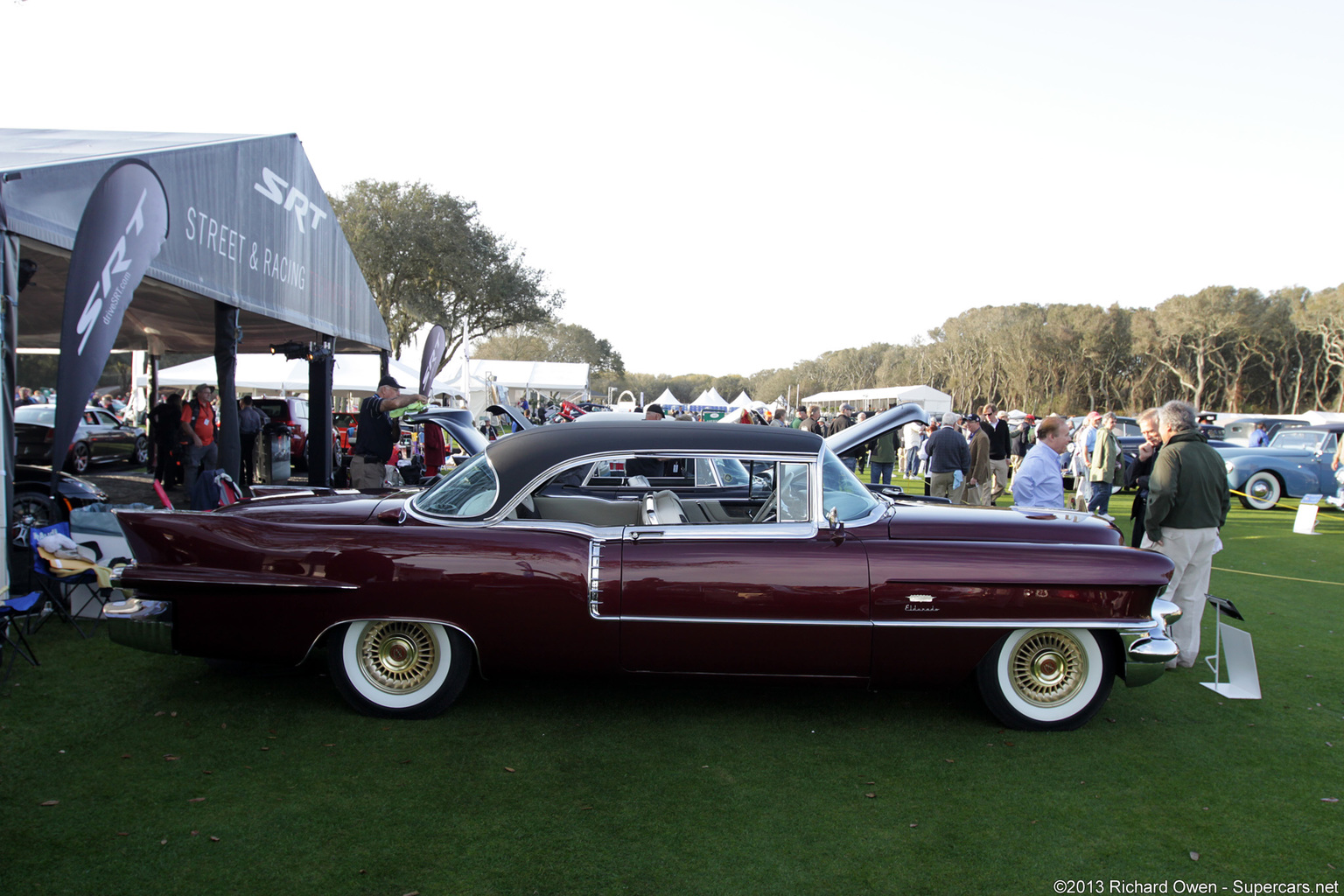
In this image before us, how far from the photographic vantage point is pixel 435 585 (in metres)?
Answer: 3.76

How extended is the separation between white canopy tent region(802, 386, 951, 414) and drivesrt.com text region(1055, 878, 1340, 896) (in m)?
35.2

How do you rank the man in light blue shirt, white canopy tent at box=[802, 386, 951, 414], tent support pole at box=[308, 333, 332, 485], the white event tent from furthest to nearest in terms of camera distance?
white canopy tent at box=[802, 386, 951, 414] → the white event tent → tent support pole at box=[308, 333, 332, 485] → the man in light blue shirt

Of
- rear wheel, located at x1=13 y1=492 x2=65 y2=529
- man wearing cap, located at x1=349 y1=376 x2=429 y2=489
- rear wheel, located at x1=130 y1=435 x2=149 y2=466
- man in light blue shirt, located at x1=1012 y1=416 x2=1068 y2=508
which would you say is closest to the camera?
man in light blue shirt, located at x1=1012 y1=416 x2=1068 y2=508

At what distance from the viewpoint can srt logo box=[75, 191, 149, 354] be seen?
4.89 meters

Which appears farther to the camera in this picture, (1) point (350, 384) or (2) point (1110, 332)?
(2) point (1110, 332)

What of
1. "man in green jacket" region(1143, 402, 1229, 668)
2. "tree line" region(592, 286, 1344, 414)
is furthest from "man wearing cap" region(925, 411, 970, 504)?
"tree line" region(592, 286, 1344, 414)

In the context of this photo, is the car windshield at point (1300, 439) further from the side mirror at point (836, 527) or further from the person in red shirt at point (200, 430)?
the person in red shirt at point (200, 430)

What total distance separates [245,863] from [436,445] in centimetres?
786

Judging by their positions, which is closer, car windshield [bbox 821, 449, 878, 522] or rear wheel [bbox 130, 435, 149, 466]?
Answer: car windshield [bbox 821, 449, 878, 522]

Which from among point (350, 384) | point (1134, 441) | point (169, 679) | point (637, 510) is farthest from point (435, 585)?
point (350, 384)

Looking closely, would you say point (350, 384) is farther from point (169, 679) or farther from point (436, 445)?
point (169, 679)

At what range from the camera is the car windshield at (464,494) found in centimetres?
403

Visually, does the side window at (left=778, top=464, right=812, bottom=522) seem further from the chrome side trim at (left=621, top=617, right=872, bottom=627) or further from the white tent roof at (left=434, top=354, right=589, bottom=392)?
the white tent roof at (left=434, top=354, right=589, bottom=392)

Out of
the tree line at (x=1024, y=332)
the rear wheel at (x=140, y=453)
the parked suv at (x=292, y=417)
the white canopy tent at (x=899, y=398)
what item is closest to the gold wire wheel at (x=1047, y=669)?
the parked suv at (x=292, y=417)
